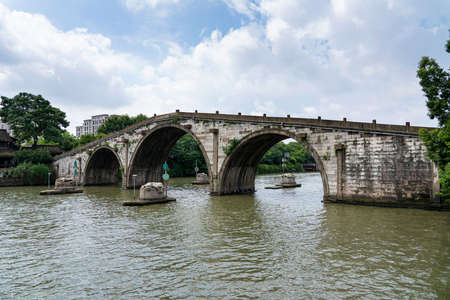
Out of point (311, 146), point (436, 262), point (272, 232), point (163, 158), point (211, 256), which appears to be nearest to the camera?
point (436, 262)

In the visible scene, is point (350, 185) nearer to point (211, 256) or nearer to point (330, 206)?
point (330, 206)

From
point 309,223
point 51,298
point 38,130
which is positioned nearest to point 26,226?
point 51,298

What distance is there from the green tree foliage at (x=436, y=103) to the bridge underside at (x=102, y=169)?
139ft

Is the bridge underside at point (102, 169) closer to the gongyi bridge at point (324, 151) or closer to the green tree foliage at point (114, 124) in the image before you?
the gongyi bridge at point (324, 151)

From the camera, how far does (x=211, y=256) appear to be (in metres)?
11.2

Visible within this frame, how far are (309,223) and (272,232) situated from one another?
3.02 m

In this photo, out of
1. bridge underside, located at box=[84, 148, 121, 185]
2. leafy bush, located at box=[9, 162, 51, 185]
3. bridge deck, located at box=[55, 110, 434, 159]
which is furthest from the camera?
bridge underside, located at box=[84, 148, 121, 185]

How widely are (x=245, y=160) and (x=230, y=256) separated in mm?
22381

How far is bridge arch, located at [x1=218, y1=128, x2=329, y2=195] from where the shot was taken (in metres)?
28.9

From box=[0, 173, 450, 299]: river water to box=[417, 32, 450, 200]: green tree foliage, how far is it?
3401mm

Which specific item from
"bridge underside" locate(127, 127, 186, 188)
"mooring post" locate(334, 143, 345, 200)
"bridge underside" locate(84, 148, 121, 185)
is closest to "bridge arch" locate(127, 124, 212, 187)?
"bridge underside" locate(127, 127, 186, 188)

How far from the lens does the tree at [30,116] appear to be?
53.3 metres

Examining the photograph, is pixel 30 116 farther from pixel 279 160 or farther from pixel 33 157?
pixel 279 160

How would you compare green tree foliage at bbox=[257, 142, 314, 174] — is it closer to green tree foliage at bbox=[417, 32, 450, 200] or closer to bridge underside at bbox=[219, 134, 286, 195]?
bridge underside at bbox=[219, 134, 286, 195]
